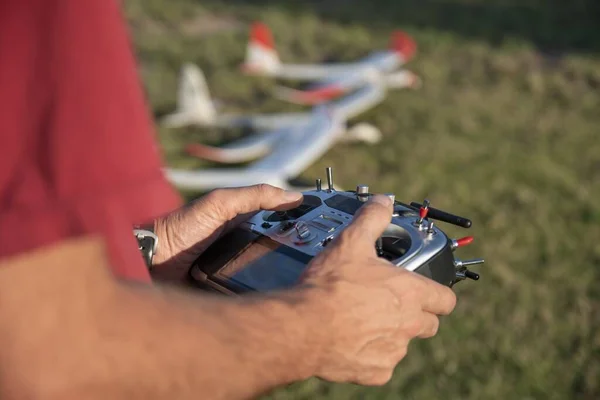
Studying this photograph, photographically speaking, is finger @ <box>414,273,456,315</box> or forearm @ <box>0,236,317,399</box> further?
finger @ <box>414,273,456,315</box>

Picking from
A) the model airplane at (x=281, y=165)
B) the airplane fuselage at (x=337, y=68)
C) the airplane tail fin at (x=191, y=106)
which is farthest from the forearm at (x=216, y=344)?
the airplane fuselage at (x=337, y=68)

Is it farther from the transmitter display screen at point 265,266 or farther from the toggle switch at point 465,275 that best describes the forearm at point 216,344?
the toggle switch at point 465,275

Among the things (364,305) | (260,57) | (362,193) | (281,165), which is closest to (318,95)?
(260,57)

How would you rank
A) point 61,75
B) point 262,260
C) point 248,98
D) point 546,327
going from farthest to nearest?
point 248,98 < point 546,327 < point 262,260 < point 61,75

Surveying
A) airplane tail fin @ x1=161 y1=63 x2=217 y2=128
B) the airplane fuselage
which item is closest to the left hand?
airplane tail fin @ x1=161 y1=63 x2=217 y2=128

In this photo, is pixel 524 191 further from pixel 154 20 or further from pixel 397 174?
pixel 154 20

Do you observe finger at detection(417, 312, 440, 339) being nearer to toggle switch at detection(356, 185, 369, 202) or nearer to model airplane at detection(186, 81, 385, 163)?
toggle switch at detection(356, 185, 369, 202)

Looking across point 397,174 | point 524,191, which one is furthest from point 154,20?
point 524,191
